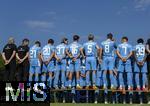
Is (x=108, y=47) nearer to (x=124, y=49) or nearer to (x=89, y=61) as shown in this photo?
(x=124, y=49)

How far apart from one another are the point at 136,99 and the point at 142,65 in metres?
1.49

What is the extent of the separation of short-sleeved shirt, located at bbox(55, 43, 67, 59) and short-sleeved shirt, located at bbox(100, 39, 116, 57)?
1611mm

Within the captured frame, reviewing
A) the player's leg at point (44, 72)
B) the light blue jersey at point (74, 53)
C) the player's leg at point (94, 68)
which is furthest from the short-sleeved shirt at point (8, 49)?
the player's leg at point (94, 68)

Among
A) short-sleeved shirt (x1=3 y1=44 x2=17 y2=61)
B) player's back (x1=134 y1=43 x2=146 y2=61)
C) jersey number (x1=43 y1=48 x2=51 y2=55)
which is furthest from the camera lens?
jersey number (x1=43 y1=48 x2=51 y2=55)

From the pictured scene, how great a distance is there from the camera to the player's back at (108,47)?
18922 millimetres

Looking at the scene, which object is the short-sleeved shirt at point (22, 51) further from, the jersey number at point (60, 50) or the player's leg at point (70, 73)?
the player's leg at point (70, 73)

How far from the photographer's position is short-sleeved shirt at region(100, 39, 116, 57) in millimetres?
18922

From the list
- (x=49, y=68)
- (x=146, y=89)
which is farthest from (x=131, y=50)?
(x=49, y=68)

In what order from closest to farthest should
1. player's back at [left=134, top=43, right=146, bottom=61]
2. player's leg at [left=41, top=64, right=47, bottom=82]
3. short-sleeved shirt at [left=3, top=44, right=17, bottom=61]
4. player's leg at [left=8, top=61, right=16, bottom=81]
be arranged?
1. player's back at [left=134, top=43, right=146, bottom=61]
2. short-sleeved shirt at [left=3, top=44, right=17, bottom=61]
3. player's leg at [left=8, top=61, right=16, bottom=81]
4. player's leg at [left=41, top=64, right=47, bottom=82]

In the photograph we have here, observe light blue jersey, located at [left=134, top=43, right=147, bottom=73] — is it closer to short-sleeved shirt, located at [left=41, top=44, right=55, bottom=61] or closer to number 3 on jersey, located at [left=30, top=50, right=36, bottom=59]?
short-sleeved shirt, located at [left=41, top=44, right=55, bottom=61]

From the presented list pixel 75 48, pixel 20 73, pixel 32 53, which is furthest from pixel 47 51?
pixel 20 73

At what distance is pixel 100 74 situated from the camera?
19500 mm

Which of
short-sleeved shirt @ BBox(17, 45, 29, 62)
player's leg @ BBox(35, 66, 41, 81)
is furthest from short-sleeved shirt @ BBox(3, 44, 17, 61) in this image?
player's leg @ BBox(35, 66, 41, 81)

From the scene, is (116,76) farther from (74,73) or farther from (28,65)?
(28,65)
